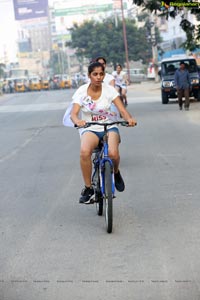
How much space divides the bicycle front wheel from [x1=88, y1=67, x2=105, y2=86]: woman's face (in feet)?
3.01

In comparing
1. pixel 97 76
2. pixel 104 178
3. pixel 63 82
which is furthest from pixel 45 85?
pixel 104 178

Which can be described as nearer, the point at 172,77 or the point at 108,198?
the point at 108,198

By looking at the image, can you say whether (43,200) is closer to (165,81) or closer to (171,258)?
(171,258)

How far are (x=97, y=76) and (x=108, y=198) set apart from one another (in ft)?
4.47

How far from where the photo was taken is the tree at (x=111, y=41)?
8531cm

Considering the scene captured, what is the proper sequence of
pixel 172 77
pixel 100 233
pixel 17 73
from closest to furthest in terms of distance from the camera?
pixel 100 233 → pixel 172 77 → pixel 17 73

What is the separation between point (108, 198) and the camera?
22.5 ft

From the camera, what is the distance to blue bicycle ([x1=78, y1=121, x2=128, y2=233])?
6.88m

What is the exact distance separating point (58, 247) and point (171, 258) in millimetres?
1116

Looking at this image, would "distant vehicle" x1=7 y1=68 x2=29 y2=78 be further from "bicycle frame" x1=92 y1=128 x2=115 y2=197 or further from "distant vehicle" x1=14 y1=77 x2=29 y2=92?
"bicycle frame" x1=92 y1=128 x2=115 y2=197

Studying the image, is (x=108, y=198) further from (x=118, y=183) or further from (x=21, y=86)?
(x=21, y=86)

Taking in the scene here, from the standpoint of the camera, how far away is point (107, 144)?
285 inches

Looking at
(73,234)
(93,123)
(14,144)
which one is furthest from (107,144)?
(14,144)

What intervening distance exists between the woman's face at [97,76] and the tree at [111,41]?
252 feet
